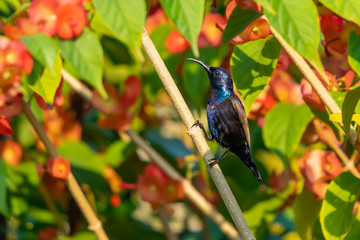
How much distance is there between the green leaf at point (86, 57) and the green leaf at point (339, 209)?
427mm

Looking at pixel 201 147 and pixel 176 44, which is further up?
pixel 176 44

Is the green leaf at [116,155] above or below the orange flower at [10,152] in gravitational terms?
below

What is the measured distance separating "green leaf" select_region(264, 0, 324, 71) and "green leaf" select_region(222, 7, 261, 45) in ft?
0.35

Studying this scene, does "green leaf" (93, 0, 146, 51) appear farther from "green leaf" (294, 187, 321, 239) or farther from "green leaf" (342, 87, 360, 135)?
"green leaf" (294, 187, 321, 239)

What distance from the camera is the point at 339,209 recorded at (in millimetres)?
1056

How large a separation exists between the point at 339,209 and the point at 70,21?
0.55m

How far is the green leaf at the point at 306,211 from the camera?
1314mm

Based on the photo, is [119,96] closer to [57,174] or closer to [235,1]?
[57,174]

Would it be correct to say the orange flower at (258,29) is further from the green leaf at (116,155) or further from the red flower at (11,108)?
the green leaf at (116,155)

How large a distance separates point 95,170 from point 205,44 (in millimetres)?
503

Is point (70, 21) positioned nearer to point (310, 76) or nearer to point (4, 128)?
point (4, 128)

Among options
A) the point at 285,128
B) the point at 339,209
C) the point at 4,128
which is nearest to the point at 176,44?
the point at 285,128

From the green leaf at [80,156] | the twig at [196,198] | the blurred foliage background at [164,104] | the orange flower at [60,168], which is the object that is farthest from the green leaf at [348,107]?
the green leaf at [80,156]

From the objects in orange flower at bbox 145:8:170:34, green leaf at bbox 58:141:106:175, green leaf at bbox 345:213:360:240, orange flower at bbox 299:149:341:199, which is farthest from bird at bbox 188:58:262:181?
orange flower at bbox 145:8:170:34
